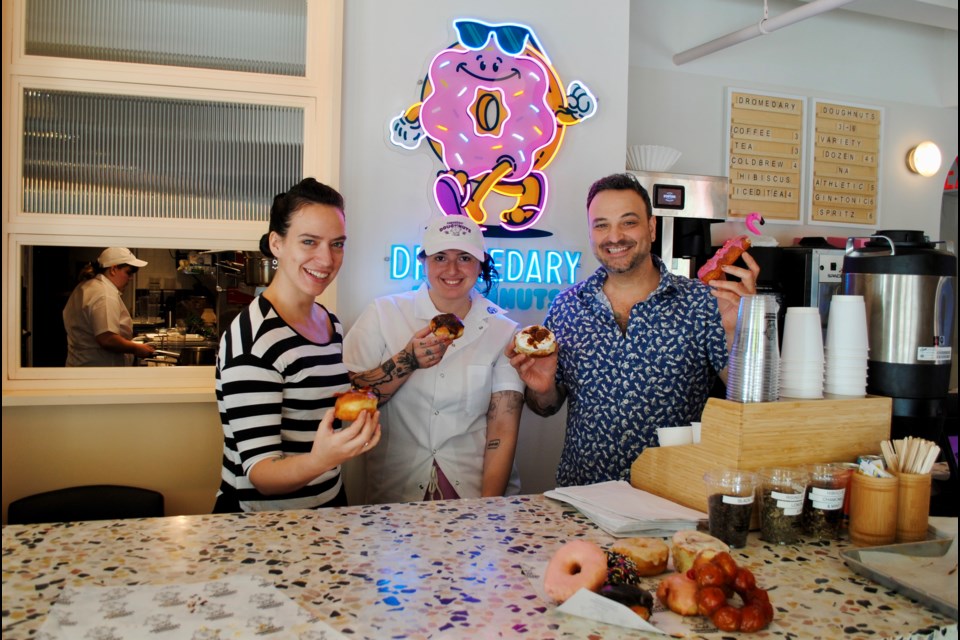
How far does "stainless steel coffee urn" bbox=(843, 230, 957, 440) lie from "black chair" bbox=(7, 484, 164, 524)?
258 cm

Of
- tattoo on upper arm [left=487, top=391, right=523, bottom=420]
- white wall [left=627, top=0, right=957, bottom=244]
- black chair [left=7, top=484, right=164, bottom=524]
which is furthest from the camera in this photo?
white wall [left=627, top=0, right=957, bottom=244]

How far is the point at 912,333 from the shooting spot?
213 centimetres

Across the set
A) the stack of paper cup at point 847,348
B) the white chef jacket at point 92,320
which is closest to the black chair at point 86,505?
the white chef jacket at point 92,320

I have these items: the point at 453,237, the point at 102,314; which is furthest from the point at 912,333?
the point at 102,314

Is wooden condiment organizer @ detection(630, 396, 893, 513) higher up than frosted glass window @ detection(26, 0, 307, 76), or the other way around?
frosted glass window @ detection(26, 0, 307, 76)

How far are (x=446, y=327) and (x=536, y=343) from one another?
336 mm

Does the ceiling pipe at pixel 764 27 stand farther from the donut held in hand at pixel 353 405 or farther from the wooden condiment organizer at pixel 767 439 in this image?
the donut held in hand at pixel 353 405

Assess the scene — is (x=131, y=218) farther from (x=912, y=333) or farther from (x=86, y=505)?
(x=912, y=333)

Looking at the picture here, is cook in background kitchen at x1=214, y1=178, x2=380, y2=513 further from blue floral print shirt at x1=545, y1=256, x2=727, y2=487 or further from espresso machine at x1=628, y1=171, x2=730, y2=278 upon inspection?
espresso machine at x1=628, y1=171, x2=730, y2=278

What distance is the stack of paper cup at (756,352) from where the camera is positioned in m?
1.89

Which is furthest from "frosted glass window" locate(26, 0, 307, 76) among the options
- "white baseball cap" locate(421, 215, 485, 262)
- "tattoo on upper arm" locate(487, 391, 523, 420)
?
"tattoo on upper arm" locate(487, 391, 523, 420)

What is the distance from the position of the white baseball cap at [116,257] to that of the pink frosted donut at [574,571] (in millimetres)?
2500

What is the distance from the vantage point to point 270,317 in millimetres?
2244

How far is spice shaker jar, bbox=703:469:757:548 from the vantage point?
174 cm
